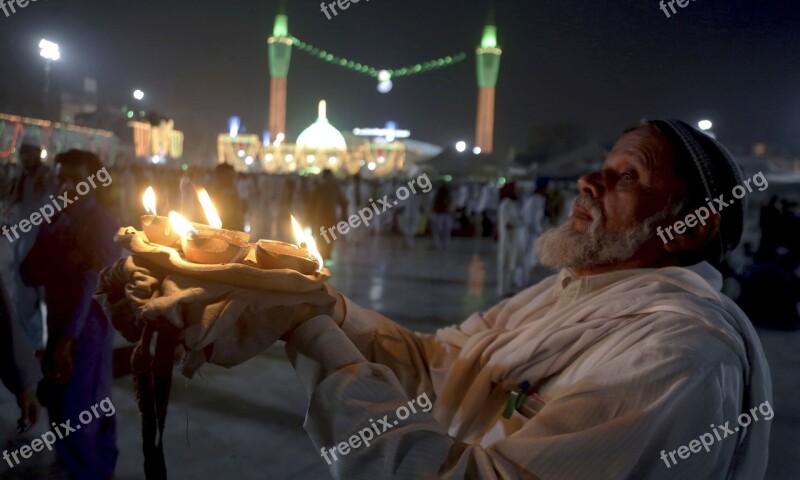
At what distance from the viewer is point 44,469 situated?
151 inches

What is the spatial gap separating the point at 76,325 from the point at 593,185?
3003 millimetres

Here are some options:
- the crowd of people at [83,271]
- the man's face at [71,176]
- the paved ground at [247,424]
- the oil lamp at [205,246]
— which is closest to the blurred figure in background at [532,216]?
the crowd of people at [83,271]

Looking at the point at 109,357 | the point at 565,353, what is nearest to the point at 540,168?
the point at 109,357

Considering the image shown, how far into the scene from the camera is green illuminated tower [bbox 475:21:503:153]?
57250 millimetres

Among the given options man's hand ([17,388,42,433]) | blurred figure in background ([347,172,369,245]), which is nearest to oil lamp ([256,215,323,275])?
man's hand ([17,388,42,433])

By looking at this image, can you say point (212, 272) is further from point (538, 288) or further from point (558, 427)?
point (538, 288)

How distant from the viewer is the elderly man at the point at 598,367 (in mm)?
1143

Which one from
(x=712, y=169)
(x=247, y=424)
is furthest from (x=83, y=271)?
(x=712, y=169)

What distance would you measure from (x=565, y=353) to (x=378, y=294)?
27.1ft

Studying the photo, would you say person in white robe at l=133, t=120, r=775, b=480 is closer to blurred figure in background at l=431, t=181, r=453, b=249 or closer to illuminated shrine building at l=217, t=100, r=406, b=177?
blurred figure in background at l=431, t=181, r=453, b=249

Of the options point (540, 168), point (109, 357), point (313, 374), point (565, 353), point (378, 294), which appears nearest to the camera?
point (313, 374)

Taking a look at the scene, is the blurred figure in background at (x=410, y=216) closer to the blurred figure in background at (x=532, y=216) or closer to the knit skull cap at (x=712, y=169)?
the blurred figure in background at (x=532, y=216)

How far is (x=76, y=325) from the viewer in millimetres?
3461

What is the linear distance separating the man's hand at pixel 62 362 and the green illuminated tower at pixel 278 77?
161 ft
